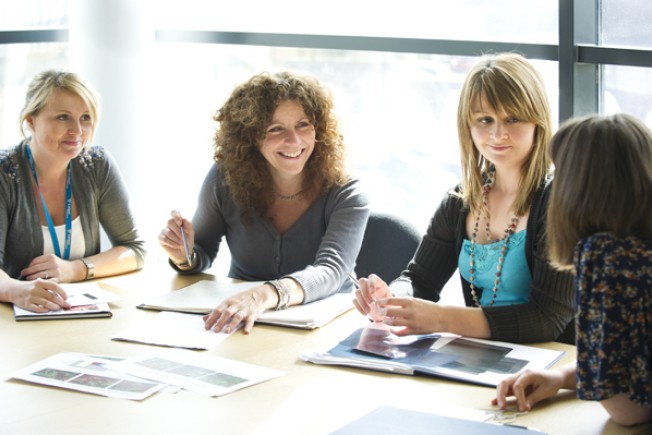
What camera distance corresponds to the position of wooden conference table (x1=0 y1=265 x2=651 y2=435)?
1.63 meters

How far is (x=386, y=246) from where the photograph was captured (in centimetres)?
284

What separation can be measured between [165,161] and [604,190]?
10.5ft

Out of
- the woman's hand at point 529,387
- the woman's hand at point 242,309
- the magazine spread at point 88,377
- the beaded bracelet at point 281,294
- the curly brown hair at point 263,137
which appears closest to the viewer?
the woman's hand at point 529,387

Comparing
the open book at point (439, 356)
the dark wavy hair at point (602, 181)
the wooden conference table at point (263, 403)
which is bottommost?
the wooden conference table at point (263, 403)

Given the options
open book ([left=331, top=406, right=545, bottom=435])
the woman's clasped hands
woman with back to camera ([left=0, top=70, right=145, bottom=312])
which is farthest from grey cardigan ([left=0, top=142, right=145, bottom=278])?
open book ([left=331, top=406, right=545, bottom=435])

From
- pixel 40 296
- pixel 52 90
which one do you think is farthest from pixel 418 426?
pixel 52 90

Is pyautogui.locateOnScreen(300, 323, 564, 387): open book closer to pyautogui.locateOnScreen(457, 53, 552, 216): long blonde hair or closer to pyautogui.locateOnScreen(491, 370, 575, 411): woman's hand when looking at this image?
pyautogui.locateOnScreen(491, 370, 575, 411): woman's hand

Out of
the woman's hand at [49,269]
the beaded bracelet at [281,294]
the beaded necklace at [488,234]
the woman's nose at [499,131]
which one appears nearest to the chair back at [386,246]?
the beaded necklace at [488,234]

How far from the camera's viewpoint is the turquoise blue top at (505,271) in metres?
2.28

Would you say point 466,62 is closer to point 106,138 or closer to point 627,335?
point 106,138

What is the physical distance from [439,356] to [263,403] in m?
0.43

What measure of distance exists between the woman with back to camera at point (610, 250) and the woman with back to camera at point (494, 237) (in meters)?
0.53

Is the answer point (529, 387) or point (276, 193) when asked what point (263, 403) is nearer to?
point (529, 387)

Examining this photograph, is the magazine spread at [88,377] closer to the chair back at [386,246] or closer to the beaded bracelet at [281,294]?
the beaded bracelet at [281,294]
